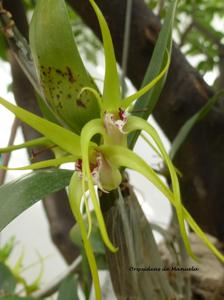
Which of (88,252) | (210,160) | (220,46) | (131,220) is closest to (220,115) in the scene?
(210,160)

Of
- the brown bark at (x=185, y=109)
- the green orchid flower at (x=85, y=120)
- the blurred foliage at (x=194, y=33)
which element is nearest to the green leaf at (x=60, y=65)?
the green orchid flower at (x=85, y=120)

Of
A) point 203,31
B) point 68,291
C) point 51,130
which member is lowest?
point 68,291

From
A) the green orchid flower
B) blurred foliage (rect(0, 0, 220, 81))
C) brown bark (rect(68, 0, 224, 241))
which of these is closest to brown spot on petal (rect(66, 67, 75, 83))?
the green orchid flower

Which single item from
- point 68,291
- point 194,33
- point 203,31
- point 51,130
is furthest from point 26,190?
point 194,33

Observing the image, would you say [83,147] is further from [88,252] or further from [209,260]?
[209,260]

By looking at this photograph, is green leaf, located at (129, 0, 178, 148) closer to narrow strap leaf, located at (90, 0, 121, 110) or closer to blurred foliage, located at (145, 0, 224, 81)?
narrow strap leaf, located at (90, 0, 121, 110)

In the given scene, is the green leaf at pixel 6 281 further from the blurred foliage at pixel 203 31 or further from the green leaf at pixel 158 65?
the blurred foliage at pixel 203 31

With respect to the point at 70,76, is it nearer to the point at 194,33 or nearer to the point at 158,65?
the point at 158,65
